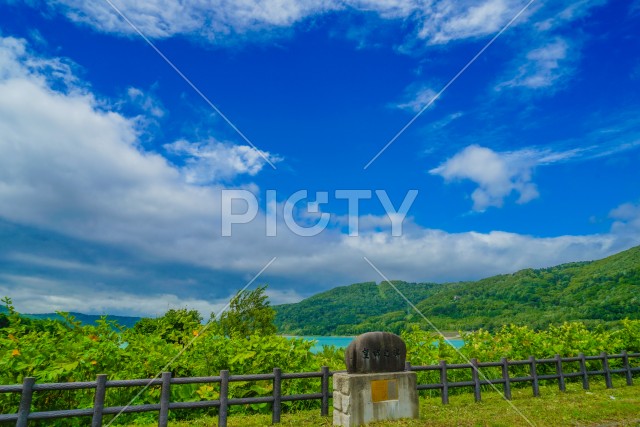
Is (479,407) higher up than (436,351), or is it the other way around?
(436,351)

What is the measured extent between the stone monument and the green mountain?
147 feet

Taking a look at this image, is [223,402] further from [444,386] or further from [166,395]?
[444,386]

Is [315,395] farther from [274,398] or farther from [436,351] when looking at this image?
[436,351]

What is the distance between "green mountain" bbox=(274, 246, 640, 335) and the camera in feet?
216

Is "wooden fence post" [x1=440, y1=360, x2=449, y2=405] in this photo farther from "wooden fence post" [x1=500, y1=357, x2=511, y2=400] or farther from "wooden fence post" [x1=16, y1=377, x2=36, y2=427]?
"wooden fence post" [x1=16, y1=377, x2=36, y2=427]

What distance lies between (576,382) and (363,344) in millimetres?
10635

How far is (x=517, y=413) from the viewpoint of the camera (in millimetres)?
9828

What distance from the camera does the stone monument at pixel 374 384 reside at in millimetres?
8578

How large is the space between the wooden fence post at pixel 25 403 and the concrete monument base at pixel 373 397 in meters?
5.72

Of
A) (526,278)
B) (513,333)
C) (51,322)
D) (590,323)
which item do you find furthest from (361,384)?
(526,278)

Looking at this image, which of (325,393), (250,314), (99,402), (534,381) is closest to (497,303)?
(250,314)

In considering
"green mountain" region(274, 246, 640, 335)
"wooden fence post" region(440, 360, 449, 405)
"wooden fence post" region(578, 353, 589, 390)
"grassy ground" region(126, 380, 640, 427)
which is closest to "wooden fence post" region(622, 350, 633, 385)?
"wooden fence post" region(578, 353, 589, 390)

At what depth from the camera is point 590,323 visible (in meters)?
57.8

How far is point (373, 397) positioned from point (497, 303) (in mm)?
82801
